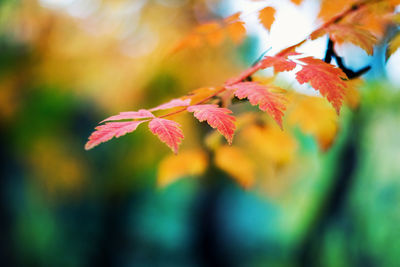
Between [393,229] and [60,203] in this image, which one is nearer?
[393,229]

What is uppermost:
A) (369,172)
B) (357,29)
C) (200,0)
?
(200,0)

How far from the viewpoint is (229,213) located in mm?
8539

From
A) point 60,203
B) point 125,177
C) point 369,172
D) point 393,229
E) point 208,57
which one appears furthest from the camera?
point 60,203

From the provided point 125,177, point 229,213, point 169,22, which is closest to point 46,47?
point 169,22

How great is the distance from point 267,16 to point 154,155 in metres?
2.68

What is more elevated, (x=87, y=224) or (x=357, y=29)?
(x=357, y=29)

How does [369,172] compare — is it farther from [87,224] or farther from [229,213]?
[87,224]

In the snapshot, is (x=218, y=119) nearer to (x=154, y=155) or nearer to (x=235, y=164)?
(x=235, y=164)

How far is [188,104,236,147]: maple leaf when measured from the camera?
49cm

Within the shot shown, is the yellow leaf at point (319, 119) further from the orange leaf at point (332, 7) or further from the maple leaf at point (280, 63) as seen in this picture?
the maple leaf at point (280, 63)

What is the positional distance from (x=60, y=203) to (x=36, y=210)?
0.64 meters

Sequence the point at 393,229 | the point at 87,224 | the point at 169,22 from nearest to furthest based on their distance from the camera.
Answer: the point at 169,22, the point at 393,229, the point at 87,224

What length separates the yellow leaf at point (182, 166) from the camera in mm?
975

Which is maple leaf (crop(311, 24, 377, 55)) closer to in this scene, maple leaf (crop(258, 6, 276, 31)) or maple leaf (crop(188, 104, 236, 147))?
maple leaf (crop(258, 6, 276, 31))
